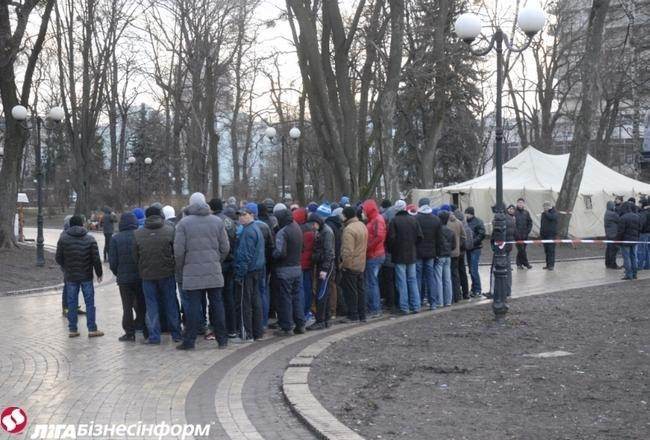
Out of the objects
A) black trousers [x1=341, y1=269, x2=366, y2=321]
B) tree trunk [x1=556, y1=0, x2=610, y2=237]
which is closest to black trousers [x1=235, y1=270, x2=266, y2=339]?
black trousers [x1=341, y1=269, x2=366, y2=321]

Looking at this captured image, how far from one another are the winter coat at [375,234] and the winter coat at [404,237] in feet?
0.89

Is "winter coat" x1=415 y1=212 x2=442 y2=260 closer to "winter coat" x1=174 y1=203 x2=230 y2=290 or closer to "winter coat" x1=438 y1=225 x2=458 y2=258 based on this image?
"winter coat" x1=438 y1=225 x2=458 y2=258

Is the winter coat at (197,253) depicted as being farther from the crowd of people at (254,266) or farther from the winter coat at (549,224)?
the winter coat at (549,224)

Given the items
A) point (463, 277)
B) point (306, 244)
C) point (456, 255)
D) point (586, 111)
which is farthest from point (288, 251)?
point (586, 111)

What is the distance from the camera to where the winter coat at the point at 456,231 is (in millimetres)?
14520

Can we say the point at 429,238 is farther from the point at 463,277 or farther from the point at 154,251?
the point at 154,251

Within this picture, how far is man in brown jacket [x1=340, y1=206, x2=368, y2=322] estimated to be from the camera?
12.4 m

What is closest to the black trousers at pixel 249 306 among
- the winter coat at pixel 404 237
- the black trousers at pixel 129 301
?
the black trousers at pixel 129 301

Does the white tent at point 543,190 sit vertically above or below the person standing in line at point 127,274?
above

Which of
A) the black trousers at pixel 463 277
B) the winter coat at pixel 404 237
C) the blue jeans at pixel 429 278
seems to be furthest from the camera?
the black trousers at pixel 463 277

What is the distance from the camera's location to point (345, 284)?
12.8 m

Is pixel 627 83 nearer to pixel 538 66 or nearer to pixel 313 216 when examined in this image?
pixel 538 66

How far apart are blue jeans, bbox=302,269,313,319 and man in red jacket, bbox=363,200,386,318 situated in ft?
3.84

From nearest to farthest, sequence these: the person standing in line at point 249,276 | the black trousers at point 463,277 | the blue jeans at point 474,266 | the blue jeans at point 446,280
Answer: the person standing in line at point 249,276, the blue jeans at point 446,280, the black trousers at point 463,277, the blue jeans at point 474,266
